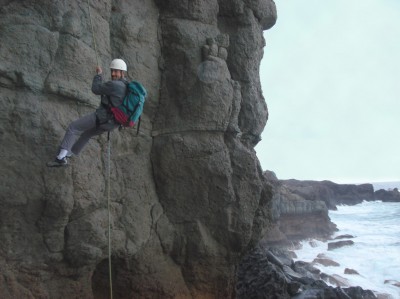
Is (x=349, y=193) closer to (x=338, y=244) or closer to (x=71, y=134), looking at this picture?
(x=338, y=244)

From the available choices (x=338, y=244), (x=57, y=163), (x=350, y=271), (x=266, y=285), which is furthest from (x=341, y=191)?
(x=57, y=163)

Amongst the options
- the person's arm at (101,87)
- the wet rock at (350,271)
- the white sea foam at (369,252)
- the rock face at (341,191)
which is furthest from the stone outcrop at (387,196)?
the person's arm at (101,87)

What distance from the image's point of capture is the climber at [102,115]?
24.3 ft

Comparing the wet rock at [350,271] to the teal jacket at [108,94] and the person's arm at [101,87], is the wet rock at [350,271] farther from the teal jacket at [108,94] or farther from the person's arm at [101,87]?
the person's arm at [101,87]

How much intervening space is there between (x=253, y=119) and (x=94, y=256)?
6.12 m

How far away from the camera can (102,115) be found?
7.63 m

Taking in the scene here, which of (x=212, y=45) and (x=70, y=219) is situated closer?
(x=70, y=219)

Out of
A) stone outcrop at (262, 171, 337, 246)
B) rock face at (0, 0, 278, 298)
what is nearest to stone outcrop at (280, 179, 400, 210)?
stone outcrop at (262, 171, 337, 246)

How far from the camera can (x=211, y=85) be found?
11.0 meters

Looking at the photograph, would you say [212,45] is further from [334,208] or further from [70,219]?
[334,208]

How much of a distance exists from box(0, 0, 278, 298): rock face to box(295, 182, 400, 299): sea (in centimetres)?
1783

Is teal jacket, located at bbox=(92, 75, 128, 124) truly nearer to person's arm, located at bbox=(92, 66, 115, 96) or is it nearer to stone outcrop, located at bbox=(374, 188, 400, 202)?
person's arm, located at bbox=(92, 66, 115, 96)

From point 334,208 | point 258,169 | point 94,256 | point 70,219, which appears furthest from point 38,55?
point 334,208

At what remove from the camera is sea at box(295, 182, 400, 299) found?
27.8 meters
